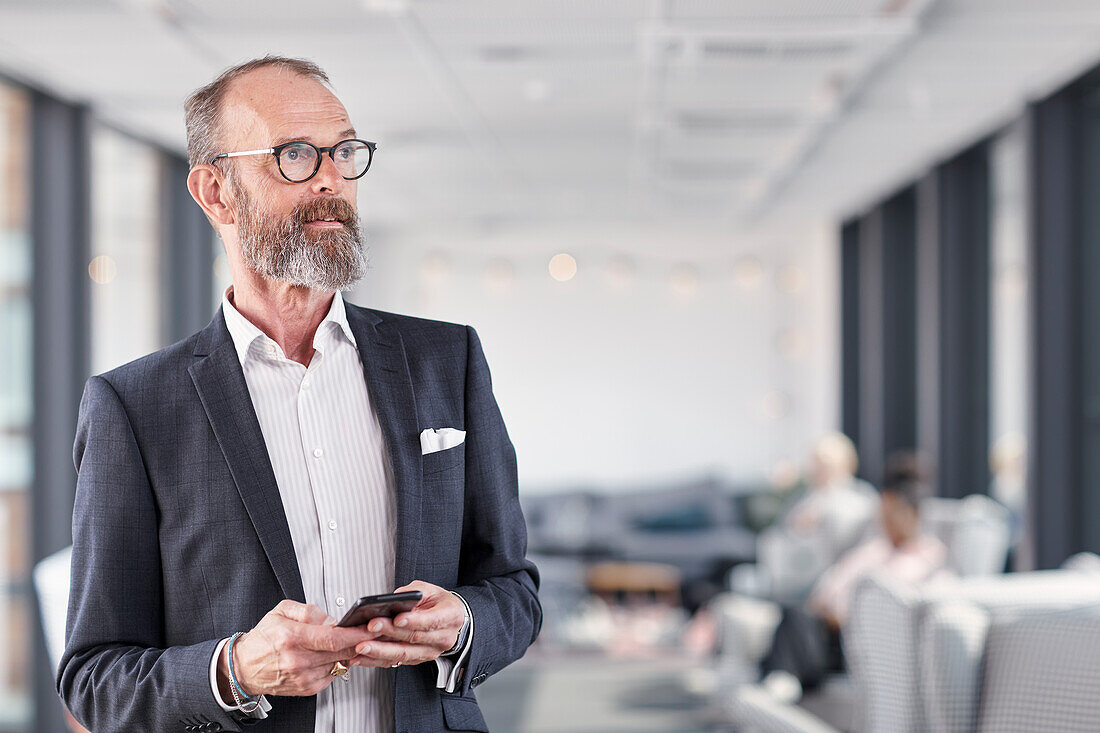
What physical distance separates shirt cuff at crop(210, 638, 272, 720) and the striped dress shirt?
0.10 m

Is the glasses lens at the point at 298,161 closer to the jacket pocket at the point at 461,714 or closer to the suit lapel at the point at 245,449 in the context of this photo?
the suit lapel at the point at 245,449

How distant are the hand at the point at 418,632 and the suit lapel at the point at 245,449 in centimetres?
15

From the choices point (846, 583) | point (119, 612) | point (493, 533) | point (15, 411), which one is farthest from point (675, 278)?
point (119, 612)

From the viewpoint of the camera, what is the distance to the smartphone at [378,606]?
1.04 metres

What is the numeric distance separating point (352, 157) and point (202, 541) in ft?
1.61

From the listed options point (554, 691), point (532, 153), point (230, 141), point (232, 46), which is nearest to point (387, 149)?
point (532, 153)

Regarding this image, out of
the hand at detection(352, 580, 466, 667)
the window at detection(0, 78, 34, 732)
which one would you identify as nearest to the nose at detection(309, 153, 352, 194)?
the hand at detection(352, 580, 466, 667)

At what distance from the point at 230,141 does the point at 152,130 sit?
403 centimetres

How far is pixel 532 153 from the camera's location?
5.55 m

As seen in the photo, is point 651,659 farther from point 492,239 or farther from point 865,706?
point 492,239

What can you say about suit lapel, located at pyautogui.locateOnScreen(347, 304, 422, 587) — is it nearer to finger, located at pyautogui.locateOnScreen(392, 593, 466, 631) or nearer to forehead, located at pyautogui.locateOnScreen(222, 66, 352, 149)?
finger, located at pyautogui.locateOnScreen(392, 593, 466, 631)

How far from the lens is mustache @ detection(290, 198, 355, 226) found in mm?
1265

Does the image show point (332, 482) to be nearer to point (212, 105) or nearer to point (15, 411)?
point (212, 105)

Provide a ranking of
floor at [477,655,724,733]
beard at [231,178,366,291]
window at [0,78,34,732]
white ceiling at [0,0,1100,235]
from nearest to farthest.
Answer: beard at [231,178,366,291] < white ceiling at [0,0,1100,235] < window at [0,78,34,732] < floor at [477,655,724,733]
